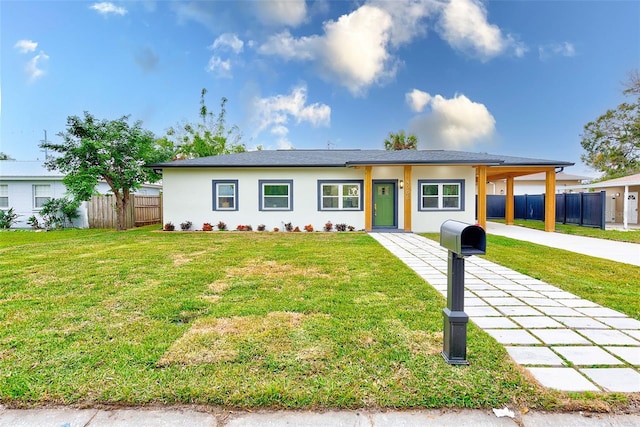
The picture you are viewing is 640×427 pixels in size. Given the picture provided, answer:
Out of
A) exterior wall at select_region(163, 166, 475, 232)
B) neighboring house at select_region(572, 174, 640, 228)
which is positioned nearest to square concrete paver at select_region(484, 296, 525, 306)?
exterior wall at select_region(163, 166, 475, 232)

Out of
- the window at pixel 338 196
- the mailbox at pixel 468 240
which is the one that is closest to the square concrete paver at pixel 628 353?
the mailbox at pixel 468 240

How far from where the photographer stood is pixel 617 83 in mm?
22625

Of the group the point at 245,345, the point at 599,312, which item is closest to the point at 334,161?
the point at 599,312

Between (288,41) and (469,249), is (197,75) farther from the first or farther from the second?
(469,249)

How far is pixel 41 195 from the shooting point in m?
14.8

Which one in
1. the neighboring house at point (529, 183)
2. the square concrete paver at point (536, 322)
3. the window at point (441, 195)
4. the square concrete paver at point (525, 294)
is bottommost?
the square concrete paver at point (525, 294)

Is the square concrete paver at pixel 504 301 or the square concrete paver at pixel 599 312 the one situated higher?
the square concrete paver at pixel 504 301

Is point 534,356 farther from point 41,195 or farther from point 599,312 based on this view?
point 41,195

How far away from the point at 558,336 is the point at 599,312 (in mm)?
1135

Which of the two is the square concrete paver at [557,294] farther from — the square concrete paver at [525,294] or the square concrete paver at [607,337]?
the square concrete paver at [607,337]

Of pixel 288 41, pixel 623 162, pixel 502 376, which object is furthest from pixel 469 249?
pixel 623 162

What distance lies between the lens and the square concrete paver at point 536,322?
3.11m

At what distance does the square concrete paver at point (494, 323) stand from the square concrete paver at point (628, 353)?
0.69 m

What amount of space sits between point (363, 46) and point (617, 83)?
68.7ft
